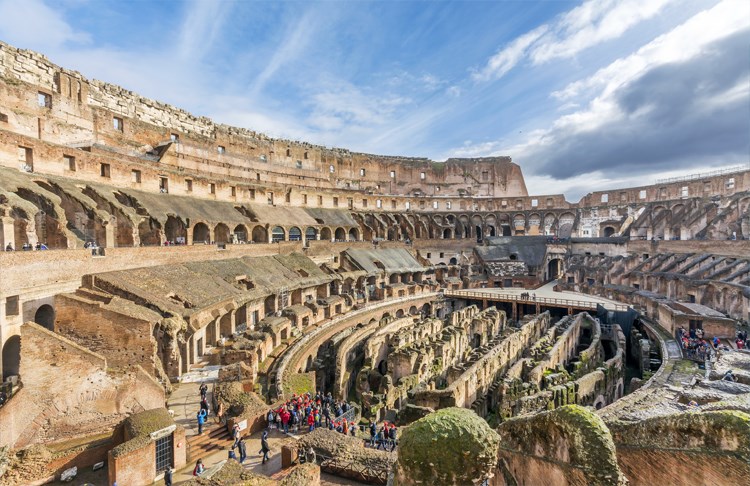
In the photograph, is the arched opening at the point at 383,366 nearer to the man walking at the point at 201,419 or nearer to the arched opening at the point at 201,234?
the man walking at the point at 201,419

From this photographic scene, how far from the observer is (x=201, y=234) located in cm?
3034

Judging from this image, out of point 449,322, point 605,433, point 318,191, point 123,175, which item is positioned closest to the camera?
point 605,433

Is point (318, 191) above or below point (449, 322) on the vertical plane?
above

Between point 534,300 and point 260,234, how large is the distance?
89.3 ft

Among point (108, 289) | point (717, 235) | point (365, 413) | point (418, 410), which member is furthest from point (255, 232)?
point (717, 235)

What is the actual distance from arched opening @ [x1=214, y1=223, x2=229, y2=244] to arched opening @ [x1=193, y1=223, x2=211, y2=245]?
1.17 metres

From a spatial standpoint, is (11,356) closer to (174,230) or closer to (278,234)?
(174,230)

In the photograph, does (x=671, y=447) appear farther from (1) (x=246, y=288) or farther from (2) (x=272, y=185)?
(2) (x=272, y=185)

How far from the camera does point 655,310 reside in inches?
1029

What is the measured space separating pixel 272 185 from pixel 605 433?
38869 millimetres

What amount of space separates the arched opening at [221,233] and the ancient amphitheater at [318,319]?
192mm

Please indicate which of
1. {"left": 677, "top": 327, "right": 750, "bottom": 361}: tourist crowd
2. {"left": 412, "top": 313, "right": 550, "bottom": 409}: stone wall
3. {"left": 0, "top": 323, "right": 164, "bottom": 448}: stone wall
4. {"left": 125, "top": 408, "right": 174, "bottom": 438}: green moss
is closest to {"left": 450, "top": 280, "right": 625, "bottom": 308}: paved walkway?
{"left": 412, "top": 313, "right": 550, "bottom": 409}: stone wall

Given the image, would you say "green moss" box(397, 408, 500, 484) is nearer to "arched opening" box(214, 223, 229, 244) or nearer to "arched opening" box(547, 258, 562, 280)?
"arched opening" box(214, 223, 229, 244)

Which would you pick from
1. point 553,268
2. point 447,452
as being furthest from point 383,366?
point 553,268
